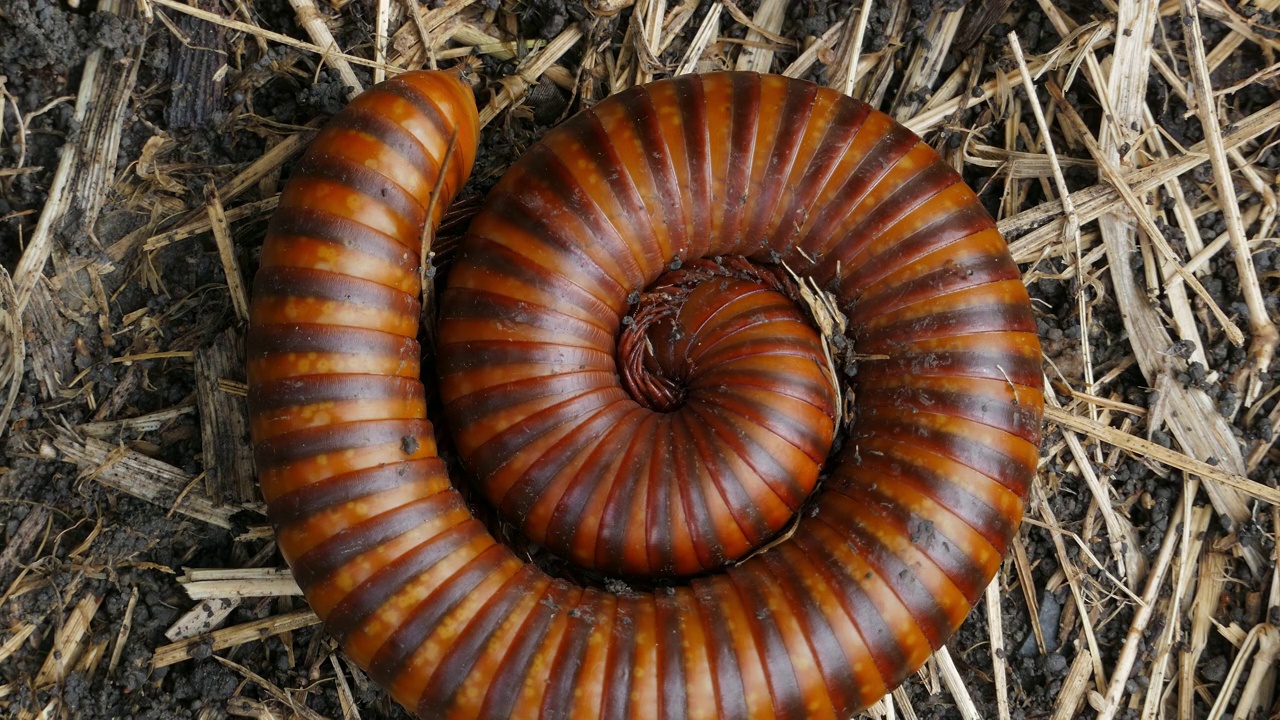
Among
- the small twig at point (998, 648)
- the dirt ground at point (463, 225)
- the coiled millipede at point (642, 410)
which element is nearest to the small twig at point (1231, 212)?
the dirt ground at point (463, 225)

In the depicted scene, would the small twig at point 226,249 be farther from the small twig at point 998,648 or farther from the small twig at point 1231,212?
the small twig at point 1231,212

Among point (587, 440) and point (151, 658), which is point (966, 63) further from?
point (151, 658)

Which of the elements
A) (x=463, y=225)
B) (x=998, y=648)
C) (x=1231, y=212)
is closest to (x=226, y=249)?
(x=463, y=225)

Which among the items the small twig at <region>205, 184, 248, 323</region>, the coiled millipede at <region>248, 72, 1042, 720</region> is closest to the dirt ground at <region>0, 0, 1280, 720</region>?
the small twig at <region>205, 184, 248, 323</region>

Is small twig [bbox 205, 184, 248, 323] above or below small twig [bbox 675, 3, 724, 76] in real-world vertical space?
below

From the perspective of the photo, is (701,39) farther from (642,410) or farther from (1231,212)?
(1231,212)

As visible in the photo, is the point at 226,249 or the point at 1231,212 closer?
the point at 226,249

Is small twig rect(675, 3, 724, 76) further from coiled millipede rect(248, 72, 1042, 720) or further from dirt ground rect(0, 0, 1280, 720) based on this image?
coiled millipede rect(248, 72, 1042, 720)

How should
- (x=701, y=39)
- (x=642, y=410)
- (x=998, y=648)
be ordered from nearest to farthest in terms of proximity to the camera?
(x=642, y=410), (x=998, y=648), (x=701, y=39)
